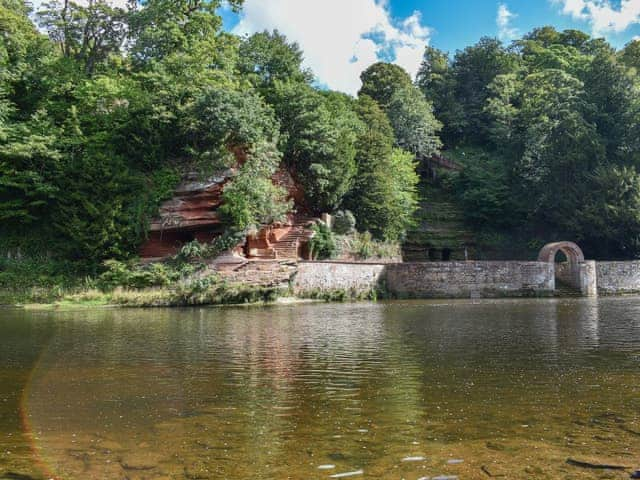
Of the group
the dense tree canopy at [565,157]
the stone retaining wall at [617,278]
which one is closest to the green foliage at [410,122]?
the dense tree canopy at [565,157]

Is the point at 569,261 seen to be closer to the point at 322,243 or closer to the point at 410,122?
the point at 322,243

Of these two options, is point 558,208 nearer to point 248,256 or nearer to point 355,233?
point 355,233

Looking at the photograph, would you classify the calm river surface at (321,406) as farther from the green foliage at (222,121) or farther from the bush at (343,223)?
the bush at (343,223)

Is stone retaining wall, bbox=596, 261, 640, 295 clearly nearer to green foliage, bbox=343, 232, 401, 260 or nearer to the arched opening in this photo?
the arched opening

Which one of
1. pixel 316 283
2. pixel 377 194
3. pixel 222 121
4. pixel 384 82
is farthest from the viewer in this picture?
pixel 384 82

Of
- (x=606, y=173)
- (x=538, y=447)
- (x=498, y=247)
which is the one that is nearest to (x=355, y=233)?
(x=498, y=247)

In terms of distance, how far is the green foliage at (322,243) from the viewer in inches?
1403

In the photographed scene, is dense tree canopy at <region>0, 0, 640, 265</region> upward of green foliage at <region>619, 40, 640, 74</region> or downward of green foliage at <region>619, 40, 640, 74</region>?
A: downward

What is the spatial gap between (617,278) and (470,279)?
10248 mm

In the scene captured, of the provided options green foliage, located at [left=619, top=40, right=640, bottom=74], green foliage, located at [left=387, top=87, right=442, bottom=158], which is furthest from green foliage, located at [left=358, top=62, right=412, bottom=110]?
green foliage, located at [left=619, top=40, right=640, bottom=74]

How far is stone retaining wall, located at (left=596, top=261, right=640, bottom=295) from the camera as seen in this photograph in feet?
121

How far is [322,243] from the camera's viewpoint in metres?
35.8

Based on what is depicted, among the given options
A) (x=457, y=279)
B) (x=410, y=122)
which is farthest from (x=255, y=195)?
(x=410, y=122)

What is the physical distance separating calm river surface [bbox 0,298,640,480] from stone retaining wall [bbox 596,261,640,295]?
83.6ft
